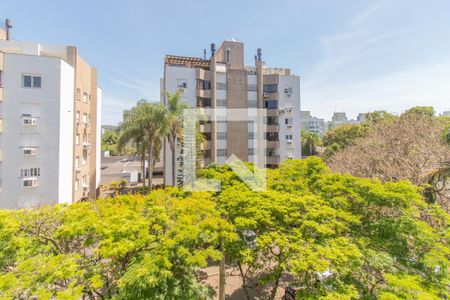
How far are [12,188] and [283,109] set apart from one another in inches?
1276

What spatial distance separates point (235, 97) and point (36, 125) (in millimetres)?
23023

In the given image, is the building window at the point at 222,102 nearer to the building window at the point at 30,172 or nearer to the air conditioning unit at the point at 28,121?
the air conditioning unit at the point at 28,121

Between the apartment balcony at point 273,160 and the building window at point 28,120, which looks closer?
the building window at point 28,120

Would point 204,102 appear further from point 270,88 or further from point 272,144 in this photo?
point 272,144

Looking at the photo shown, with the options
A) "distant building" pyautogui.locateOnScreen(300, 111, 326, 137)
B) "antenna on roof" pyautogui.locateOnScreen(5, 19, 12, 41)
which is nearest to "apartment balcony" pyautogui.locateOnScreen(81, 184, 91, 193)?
"antenna on roof" pyautogui.locateOnScreen(5, 19, 12, 41)

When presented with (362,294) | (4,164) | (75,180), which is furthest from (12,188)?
(362,294)

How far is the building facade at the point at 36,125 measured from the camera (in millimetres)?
17391

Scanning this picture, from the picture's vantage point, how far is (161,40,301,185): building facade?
101 ft

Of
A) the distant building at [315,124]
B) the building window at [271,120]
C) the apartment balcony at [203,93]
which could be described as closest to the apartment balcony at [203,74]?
the apartment balcony at [203,93]

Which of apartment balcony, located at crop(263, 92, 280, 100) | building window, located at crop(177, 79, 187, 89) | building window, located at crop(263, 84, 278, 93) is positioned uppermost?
building window, located at crop(263, 84, 278, 93)

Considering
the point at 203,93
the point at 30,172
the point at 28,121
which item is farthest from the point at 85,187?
the point at 203,93

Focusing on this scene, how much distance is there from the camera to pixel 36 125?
59.8 feet

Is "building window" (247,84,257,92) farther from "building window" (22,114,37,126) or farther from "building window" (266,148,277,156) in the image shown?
"building window" (22,114,37,126)

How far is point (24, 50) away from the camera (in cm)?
2022
